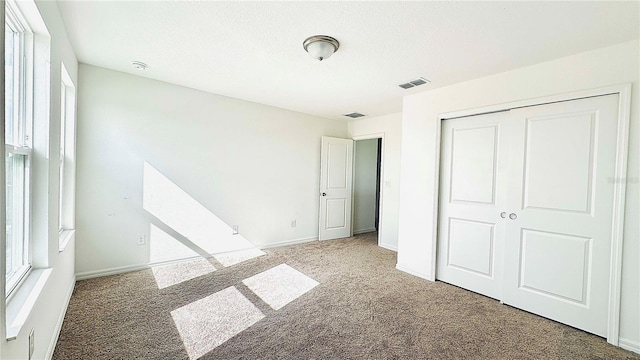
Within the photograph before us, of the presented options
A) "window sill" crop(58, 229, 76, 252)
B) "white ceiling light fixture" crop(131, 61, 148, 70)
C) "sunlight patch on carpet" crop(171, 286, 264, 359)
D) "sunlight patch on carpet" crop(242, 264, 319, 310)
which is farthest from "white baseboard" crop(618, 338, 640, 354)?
"white ceiling light fixture" crop(131, 61, 148, 70)

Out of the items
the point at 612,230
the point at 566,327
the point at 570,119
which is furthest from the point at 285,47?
the point at 566,327

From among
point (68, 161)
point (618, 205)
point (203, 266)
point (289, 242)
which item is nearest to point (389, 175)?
point (289, 242)

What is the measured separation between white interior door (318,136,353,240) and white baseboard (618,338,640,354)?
3.85 meters

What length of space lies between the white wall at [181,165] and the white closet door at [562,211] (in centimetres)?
322

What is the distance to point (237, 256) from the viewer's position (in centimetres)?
403

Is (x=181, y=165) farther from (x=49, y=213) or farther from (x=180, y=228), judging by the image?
(x=49, y=213)

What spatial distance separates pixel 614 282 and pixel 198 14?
3.84m

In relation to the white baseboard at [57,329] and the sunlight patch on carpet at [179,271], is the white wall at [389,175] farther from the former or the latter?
the white baseboard at [57,329]

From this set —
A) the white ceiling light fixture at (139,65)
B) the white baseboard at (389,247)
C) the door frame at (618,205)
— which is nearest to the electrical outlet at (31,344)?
the white ceiling light fixture at (139,65)

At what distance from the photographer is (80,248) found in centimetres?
302

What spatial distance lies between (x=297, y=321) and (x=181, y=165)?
101 inches

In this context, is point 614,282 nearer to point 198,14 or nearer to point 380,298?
point 380,298

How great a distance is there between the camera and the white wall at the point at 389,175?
4.76m

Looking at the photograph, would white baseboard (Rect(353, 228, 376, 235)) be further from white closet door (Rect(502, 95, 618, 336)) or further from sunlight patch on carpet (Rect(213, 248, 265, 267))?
white closet door (Rect(502, 95, 618, 336))
